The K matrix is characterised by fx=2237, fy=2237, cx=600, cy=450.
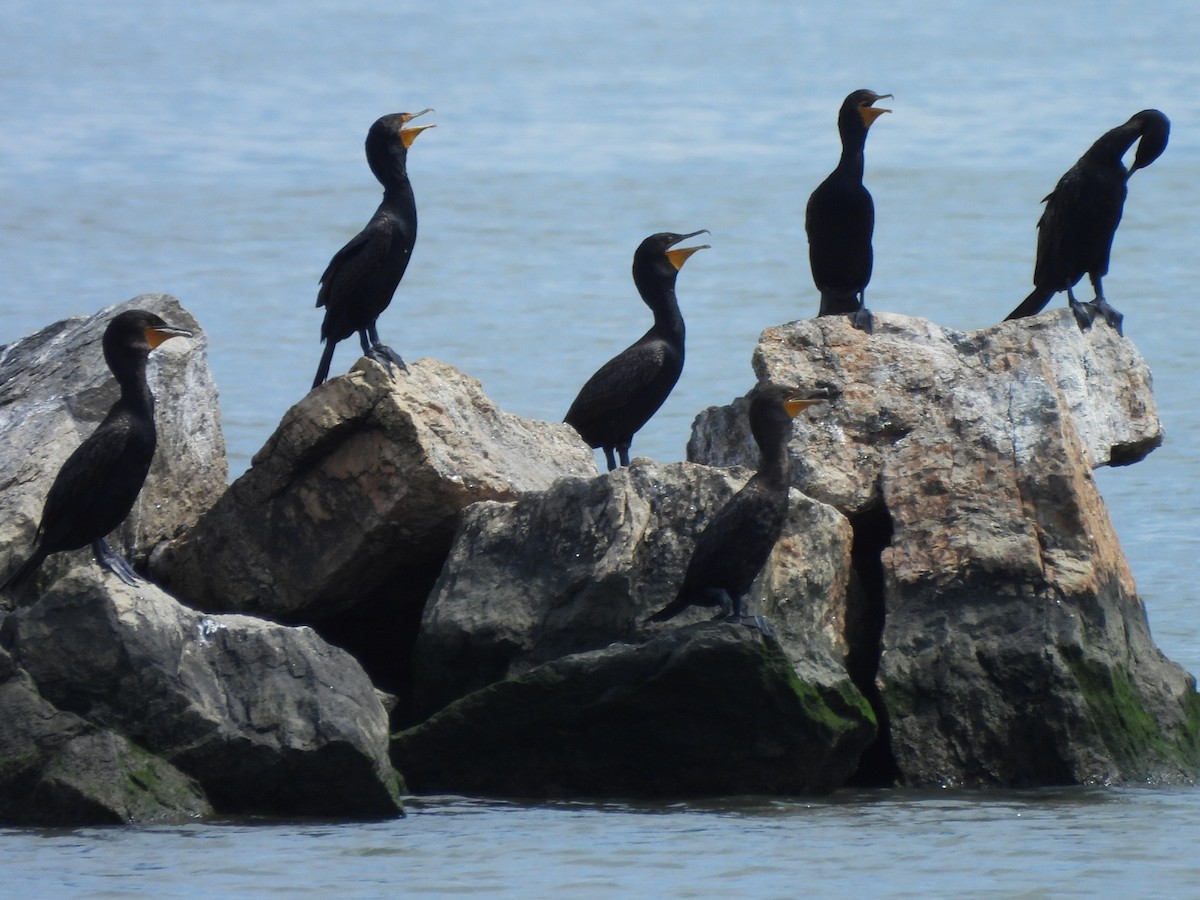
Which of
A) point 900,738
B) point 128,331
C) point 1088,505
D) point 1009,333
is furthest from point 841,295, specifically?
point 128,331

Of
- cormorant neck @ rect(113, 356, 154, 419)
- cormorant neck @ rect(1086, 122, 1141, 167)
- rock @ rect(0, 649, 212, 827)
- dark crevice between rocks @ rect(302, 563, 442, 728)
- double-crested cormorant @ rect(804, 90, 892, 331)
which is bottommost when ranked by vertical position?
rock @ rect(0, 649, 212, 827)

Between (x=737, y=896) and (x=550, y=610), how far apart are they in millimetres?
2252

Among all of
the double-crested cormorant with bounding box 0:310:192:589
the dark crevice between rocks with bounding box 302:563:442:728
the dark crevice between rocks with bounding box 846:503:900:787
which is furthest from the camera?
the dark crevice between rocks with bounding box 302:563:442:728

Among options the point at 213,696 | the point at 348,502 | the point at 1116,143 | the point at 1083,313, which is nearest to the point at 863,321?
the point at 1083,313

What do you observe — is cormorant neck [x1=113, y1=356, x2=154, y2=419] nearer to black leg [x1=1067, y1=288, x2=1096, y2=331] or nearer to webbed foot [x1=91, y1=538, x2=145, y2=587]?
webbed foot [x1=91, y1=538, x2=145, y2=587]

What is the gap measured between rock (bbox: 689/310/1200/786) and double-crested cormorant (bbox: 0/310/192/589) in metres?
2.98

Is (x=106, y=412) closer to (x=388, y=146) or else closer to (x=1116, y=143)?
(x=388, y=146)

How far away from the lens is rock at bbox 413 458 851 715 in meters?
9.55

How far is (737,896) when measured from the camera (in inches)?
301

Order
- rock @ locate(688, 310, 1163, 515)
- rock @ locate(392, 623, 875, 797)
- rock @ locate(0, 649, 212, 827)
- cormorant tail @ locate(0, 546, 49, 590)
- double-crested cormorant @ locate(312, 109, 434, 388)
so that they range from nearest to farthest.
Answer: rock @ locate(0, 649, 212, 827) → rock @ locate(392, 623, 875, 797) → cormorant tail @ locate(0, 546, 49, 590) → rock @ locate(688, 310, 1163, 515) → double-crested cormorant @ locate(312, 109, 434, 388)

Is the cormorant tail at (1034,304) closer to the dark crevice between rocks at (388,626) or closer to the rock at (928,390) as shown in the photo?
the rock at (928,390)

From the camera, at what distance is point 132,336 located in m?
9.66

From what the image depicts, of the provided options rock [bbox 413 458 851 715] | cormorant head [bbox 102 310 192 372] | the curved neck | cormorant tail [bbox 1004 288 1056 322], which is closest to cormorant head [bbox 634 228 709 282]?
the curved neck

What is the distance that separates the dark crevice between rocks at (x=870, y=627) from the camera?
9.73m
